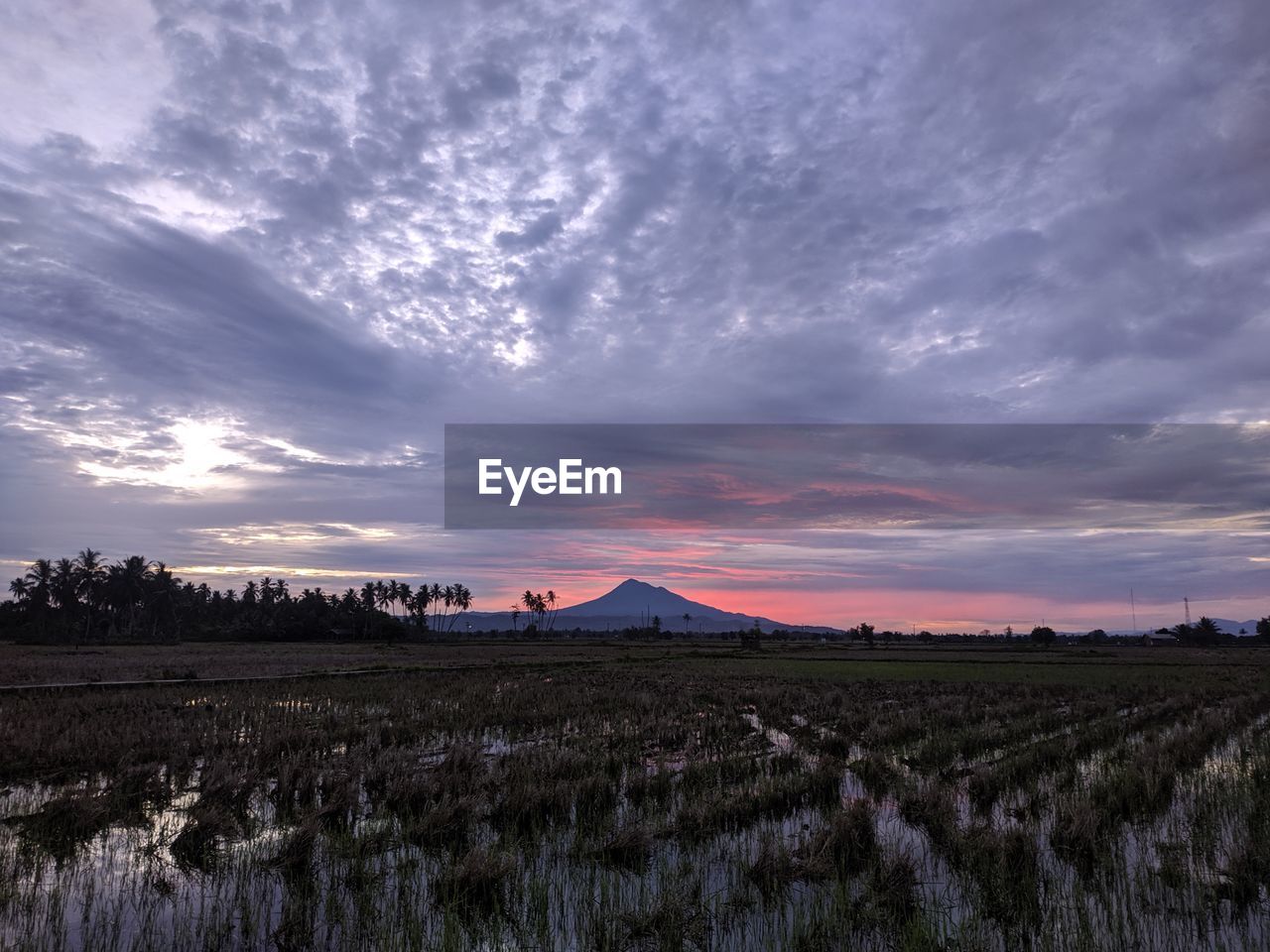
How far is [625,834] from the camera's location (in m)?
7.64

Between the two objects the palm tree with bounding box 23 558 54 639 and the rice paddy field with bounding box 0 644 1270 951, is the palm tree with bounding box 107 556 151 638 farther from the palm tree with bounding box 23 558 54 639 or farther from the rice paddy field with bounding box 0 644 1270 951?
the rice paddy field with bounding box 0 644 1270 951

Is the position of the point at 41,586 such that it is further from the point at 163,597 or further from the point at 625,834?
the point at 625,834

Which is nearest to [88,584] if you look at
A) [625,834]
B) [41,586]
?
[41,586]

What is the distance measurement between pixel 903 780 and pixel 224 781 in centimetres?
1013

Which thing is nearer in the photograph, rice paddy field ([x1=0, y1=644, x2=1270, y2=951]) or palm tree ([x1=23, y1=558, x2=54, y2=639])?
rice paddy field ([x1=0, y1=644, x2=1270, y2=951])

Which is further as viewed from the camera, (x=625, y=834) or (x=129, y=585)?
(x=129, y=585)

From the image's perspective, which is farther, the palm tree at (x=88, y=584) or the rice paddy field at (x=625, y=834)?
the palm tree at (x=88, y=584)

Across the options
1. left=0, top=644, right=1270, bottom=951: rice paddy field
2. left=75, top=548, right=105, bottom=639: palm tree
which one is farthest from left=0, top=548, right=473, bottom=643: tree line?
left=0, top=644, right=1270, bottom=951: rice paddy field

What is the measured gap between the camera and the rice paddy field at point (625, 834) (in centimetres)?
589

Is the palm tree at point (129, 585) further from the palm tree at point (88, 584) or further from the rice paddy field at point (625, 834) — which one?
the rice paddy field at point (625, 834)

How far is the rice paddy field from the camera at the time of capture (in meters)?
5.89

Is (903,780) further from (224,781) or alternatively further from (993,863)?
(224,781)

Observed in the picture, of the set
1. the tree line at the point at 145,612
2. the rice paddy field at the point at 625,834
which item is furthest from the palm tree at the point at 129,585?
the rice paddy field at the point at 625,834

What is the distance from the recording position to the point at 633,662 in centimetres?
4847
